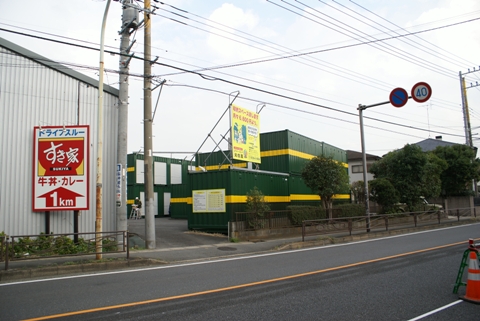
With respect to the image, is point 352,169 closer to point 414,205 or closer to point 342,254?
point 414,205

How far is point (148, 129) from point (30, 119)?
4.06m

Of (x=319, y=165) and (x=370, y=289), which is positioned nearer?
(x=370, y=289)

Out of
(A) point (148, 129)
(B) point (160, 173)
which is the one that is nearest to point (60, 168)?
(A) point (148, 129)

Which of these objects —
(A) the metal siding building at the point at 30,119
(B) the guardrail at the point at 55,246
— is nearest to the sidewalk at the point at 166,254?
(B) the guardrail at the point at 55,246

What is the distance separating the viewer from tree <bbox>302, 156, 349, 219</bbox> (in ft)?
71.3

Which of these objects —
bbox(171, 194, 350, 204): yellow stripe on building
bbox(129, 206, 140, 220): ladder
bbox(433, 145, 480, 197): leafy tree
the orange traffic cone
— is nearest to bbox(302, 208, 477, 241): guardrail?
bbox(171, 194, 350, 204): yellow stripe on building

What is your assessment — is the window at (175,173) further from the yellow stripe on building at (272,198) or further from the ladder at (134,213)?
the ladder at (134,213)

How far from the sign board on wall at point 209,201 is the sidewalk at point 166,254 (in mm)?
1312

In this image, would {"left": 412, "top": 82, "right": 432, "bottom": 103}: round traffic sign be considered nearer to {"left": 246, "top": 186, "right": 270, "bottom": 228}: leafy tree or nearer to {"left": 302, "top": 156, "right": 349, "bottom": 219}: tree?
{"left": 302, "top": 156, "right": 349, "bottom": 219}: tree

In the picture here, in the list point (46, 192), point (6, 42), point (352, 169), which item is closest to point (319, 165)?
point (46, 192)

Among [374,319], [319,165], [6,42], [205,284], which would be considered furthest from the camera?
[319,165]

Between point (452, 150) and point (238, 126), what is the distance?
87.8 ft

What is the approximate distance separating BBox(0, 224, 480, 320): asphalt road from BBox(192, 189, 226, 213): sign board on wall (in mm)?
7422

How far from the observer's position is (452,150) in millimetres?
36750
